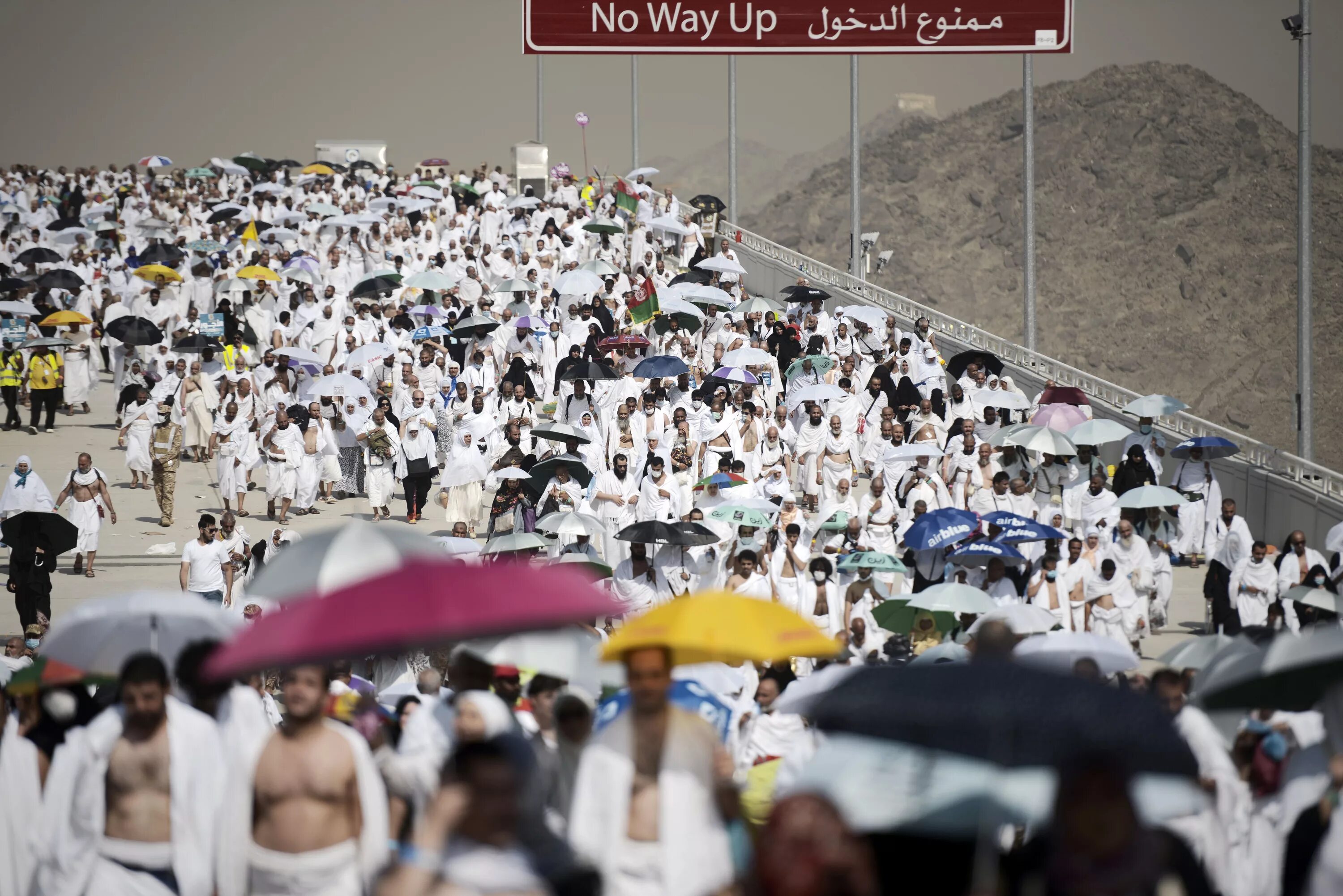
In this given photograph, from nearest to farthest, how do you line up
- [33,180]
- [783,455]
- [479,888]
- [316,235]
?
[479,888] < [783,455] < [316,235] < [33,180]

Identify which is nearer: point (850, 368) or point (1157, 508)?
point (1157, 508)

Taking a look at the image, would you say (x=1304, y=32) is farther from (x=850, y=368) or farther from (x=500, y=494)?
(x=500, y=494)

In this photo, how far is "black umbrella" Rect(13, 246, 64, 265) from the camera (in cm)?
2852

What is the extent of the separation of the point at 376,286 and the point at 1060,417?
37.9 feet

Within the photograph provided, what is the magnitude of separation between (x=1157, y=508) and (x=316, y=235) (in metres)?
19.5

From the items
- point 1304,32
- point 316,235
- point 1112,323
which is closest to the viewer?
point 1304,32

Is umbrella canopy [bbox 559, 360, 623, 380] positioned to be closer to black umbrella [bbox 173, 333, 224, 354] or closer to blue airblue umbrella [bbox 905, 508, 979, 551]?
black umbrella [bbox 173, 333, 224, 354]

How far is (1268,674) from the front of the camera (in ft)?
18.3

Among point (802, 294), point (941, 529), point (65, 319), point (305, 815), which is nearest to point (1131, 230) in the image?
point (802, 294)

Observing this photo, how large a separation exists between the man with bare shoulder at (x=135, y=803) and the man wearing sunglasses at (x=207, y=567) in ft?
30.7

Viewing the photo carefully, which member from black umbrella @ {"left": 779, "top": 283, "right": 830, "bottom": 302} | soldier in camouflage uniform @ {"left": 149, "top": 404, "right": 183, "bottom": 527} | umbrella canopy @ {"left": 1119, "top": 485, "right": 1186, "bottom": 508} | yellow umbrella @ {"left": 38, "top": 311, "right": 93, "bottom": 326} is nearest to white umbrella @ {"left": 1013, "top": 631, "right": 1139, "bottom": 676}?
umbrella canopy @ {"left": 1119, "top": 485, "right": 1186, "bottom": 508}

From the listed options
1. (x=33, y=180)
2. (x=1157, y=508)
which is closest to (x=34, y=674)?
(x=1157, y=508)

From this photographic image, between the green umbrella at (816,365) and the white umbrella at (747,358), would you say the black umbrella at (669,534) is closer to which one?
the white umbrella at (747,358)

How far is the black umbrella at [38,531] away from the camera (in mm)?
14742
